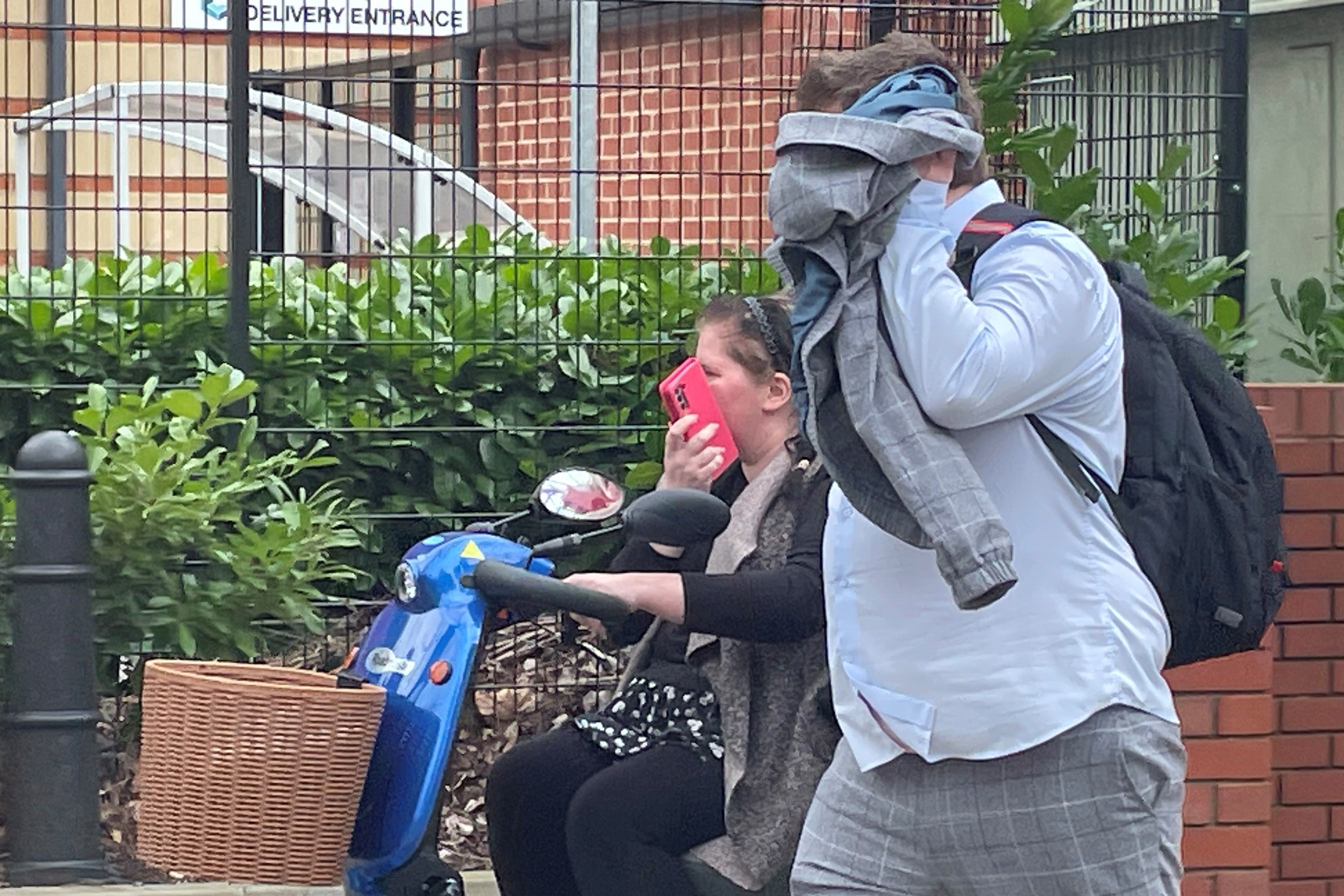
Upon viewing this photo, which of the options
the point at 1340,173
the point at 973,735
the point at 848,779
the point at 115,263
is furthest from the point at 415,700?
the point at 1340,173

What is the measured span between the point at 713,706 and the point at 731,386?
1.80ft

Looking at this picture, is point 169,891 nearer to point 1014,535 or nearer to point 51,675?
point 51,675

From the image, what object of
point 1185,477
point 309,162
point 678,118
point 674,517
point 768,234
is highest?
point 678,118

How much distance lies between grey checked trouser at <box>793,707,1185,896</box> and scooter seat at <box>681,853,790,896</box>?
786 millimetres

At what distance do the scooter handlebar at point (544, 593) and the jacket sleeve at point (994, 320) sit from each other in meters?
0.93

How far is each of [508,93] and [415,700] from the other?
2.95 m

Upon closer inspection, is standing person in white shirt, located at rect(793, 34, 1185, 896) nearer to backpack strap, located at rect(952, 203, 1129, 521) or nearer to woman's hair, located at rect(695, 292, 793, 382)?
backpack strap, located at rect(952, 203, 1129, 521)

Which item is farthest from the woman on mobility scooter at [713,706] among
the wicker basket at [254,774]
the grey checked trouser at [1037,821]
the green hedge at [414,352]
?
the green hedge at [414,352]

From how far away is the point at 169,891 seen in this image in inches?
198

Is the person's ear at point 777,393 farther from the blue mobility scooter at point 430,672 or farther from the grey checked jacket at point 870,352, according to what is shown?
the grey checked jacket at point 870,352

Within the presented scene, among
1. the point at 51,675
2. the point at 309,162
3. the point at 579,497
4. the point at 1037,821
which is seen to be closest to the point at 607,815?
the point at 579,497

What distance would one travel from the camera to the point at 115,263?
5.98 meters

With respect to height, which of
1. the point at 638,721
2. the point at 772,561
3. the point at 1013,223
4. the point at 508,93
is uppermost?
the point at 508,93

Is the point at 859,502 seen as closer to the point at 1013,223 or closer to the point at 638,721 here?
the point at 1013,223
